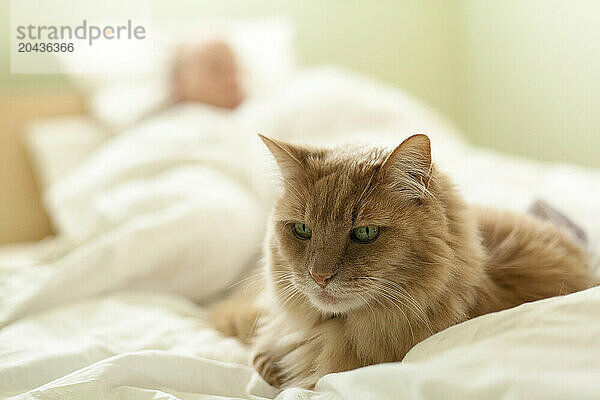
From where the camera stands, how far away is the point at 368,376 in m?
0.85

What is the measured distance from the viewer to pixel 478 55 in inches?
138

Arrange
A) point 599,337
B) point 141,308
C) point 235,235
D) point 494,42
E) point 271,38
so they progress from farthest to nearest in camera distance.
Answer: point 494,42 < point 271,38 < point 235,235 < point 141,308 < point 599,337

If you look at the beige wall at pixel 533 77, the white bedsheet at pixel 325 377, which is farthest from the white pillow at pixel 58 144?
the beige wall at pixel 533 77

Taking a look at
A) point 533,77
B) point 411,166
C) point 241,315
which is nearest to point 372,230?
point 411,166

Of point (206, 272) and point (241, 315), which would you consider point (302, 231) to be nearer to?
point (241, 315)

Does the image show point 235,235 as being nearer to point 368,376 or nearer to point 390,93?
point 368,376

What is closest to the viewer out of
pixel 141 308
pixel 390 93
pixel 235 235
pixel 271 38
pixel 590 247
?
pixel 590 247

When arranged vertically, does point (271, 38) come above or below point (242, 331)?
above

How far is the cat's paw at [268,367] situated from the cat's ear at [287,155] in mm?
320

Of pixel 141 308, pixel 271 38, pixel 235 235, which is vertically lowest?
pixel 141 308

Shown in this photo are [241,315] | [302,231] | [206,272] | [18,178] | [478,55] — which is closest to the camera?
[302,231]

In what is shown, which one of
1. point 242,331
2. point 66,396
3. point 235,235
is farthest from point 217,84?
point 66,396

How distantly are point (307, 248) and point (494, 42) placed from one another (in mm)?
2693

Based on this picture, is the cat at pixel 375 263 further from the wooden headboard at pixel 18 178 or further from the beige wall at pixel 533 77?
the beige wall at pixel 533 77
